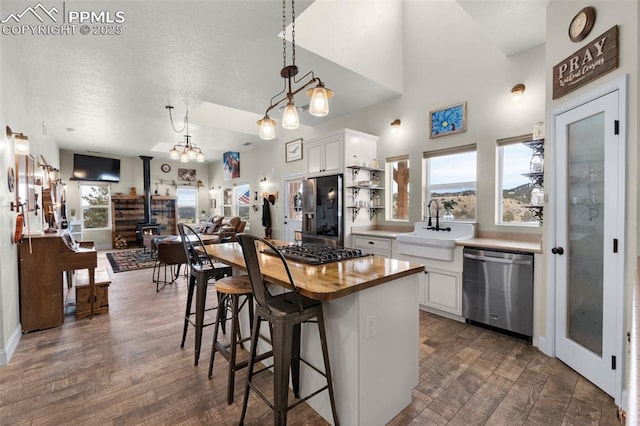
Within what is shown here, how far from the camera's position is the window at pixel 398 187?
4.38 m

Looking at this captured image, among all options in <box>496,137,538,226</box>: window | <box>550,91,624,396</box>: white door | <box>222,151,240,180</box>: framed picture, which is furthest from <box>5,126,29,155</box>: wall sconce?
<box>222,151,240,180</box>: framed picture

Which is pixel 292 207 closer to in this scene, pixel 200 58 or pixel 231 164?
pixel 231 164

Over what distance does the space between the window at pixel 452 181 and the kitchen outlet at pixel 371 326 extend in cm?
270

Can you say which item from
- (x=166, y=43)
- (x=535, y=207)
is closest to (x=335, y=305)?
(x=535, y=207)

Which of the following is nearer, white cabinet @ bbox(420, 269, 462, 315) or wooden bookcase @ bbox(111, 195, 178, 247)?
white cabinet @ bbox(420, 269, 462, 315)

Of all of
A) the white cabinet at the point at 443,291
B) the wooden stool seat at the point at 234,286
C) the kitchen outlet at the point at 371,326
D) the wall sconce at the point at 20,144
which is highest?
the wall sconce at the point at 20,144

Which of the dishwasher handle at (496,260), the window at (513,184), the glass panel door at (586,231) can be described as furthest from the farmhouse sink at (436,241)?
the glass panel door at (586,231)

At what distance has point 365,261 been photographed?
2027 millimetres

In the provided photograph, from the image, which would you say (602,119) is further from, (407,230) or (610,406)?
(407,230)

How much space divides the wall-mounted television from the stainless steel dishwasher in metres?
9.75

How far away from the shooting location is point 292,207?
261 inches

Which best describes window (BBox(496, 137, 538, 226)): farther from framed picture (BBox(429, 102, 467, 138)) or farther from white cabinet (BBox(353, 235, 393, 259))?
white cabinet (BBox(353, 235, 393, 259))

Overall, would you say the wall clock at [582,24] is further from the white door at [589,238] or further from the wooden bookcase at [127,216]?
the wooden bookcase at [127,216]

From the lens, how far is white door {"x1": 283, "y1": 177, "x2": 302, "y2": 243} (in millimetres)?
6375
